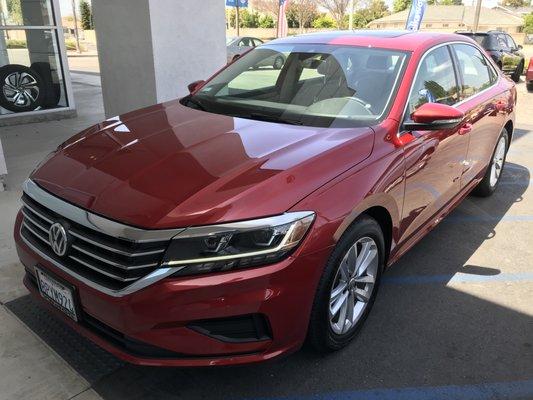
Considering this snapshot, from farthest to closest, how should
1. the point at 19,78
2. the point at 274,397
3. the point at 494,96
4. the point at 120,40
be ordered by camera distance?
the point at 19,78 < the point at 120,40 < the point at 494,96 < the point at 274,397

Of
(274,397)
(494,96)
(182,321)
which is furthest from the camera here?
(494,96)

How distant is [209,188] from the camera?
2.28 metres

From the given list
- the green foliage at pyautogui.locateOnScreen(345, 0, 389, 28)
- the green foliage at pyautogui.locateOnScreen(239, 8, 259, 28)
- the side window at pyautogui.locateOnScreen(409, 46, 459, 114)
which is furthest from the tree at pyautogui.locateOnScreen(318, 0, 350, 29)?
the side window at pyautogui.locateOnScreen(409, 46, 459, 114)

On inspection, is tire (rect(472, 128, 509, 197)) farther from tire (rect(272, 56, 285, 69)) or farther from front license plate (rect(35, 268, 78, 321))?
front license plate (rect(35, 268, 78, 321))

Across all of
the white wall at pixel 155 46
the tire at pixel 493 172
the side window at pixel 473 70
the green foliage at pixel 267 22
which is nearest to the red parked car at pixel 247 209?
the side window at pixel 473 70

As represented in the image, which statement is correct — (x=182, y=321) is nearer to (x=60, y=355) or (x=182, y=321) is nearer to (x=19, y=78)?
(x=60, y=355)

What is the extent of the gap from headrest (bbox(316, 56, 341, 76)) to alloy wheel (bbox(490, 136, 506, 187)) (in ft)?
8.34

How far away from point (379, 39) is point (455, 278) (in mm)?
1884

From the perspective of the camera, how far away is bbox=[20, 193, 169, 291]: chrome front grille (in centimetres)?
212

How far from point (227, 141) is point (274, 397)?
1.38 m

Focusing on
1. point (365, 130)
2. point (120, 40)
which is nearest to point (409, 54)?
point (365, 130)

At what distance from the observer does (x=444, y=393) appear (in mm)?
2568

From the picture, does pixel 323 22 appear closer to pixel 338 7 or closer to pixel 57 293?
pixel 338 7

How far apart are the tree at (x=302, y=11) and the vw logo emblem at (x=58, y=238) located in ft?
173
